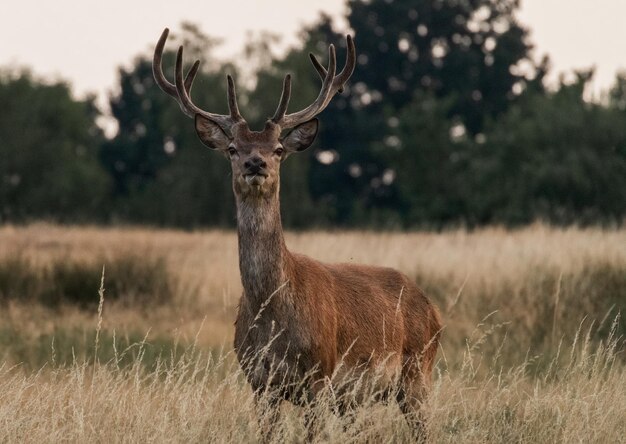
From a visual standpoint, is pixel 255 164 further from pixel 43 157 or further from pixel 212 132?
pixel 43 157

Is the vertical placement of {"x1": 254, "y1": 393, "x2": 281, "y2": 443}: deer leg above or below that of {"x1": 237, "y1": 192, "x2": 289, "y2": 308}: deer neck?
below

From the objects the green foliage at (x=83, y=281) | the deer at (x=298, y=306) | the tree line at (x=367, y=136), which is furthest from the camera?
the tree line at (x=367, y=136)

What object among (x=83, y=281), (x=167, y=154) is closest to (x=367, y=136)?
(x=167, y=154)

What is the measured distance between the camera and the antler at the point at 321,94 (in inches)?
284

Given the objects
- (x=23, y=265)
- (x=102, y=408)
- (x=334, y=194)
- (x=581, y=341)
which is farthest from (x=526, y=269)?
(x=334, y=194)

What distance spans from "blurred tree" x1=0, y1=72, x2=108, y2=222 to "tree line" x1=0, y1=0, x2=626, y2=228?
63mm

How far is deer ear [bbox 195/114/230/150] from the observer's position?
7129mm

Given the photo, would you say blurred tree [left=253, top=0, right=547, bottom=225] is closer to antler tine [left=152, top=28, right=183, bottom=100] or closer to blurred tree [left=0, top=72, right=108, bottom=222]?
blurred tree [left=0, top=72, right=108, bottom=222]

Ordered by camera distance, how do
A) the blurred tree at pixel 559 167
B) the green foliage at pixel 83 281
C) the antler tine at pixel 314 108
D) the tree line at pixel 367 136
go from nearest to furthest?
the antler tine at pixel 314 108
the green foliage at pixel 83 281
the blurred tree at pixel 559 167
the tree line at pixel 367 136

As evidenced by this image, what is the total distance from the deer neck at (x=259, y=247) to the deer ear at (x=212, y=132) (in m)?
0.62

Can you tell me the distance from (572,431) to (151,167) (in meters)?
43.8

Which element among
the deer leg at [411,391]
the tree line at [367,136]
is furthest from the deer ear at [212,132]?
the tree line at [367,136]

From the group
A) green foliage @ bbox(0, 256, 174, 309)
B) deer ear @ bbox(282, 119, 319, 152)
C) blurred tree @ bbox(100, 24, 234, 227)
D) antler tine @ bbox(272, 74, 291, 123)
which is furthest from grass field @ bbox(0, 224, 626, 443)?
blurred tree @ bbox(100, 24, 234, 227)

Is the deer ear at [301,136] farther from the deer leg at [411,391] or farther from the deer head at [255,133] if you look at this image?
the deer leg at [411,391]
